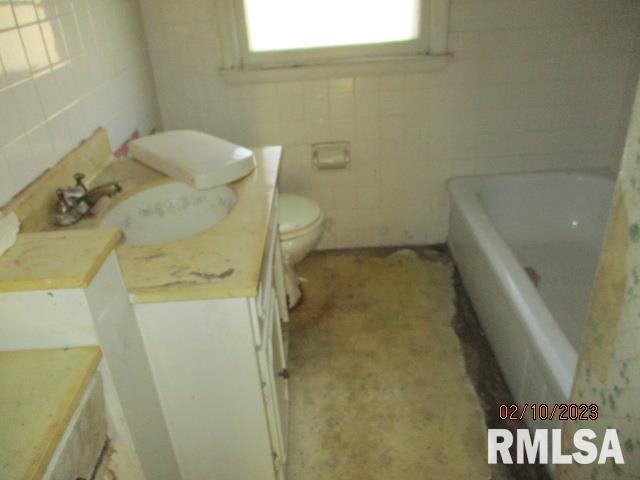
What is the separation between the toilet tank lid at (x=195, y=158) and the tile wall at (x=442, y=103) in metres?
0.64

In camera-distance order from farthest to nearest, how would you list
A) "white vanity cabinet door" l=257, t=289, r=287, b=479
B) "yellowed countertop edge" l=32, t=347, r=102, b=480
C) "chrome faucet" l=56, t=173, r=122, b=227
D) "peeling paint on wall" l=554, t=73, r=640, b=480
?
"chrome faucet" l=56, t=173, r=122, b=227 < "white vanity cabinet door" l=257, t=289, r=287, b=479 < "peeling paint on wall" l=554, t=73, r=640, b=480 < "yellowed countertop edge" l=32, t=347, r=102, b=480

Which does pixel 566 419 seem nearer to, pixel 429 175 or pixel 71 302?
pixel 71 302

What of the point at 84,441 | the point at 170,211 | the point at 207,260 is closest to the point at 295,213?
the point at 170,211

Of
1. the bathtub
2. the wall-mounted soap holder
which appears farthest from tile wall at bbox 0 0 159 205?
the bathtub

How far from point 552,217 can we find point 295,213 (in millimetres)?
1262

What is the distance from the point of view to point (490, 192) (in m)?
2.31

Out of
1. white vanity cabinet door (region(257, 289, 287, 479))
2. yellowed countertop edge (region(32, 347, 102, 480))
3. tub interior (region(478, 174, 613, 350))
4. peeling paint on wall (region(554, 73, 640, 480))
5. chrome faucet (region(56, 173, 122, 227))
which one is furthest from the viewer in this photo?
tub interior (region(478, 174, 613, 350))

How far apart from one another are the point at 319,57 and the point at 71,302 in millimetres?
1642

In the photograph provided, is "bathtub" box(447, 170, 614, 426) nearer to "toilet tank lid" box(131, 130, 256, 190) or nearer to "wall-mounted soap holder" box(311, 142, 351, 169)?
"wall-mounted soap holder" box(311, 142, 351, 169)

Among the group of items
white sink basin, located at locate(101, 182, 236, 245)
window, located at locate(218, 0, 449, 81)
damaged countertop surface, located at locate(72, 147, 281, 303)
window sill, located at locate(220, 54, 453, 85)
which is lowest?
white sink basin, located at locate(101, 182, 236, 245)

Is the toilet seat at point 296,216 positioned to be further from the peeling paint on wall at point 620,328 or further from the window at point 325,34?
the peeling paint on wall at point 620,328

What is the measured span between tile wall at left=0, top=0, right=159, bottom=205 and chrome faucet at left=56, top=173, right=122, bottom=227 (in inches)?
3.3

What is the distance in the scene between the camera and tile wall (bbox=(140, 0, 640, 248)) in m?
2.05

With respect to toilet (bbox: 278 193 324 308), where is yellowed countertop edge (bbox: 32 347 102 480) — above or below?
above
